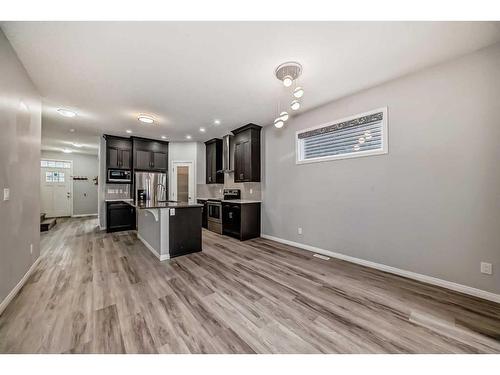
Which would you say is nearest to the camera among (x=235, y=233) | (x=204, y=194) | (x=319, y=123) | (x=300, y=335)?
(x=300, y=335)

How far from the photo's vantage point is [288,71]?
2.42 m

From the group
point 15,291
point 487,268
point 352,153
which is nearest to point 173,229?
point 15,291

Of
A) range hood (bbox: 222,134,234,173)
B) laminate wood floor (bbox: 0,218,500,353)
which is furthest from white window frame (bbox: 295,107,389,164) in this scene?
range hood (bbox: 222,134,234,173)

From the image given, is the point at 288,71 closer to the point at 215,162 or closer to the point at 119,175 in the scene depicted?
the point at 215,162

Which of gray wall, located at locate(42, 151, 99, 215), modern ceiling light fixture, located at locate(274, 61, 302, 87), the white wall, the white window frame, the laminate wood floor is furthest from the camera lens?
gray wall, located at locate(42, 151, 99, 215)

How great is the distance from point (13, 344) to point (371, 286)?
3.49 metres

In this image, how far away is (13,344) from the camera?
1.47 metres

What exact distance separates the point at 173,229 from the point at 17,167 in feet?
6.75

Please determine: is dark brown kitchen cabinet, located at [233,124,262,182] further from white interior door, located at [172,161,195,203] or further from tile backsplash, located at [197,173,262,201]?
white interior door, located at [172,161,195,203]

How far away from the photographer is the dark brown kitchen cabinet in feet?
15.7

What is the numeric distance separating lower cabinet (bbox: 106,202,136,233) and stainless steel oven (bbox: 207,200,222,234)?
2.20 m

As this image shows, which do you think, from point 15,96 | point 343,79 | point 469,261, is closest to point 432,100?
point 343,79

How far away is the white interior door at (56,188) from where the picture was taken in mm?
7773

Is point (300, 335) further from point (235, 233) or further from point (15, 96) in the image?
point (15, 96)
